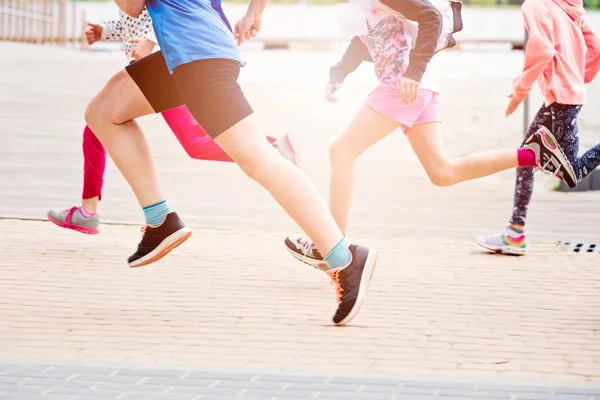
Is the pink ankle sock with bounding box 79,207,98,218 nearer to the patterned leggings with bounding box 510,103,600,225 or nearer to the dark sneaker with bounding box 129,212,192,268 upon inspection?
the dark sneaker with bounding box 129,212,192,268

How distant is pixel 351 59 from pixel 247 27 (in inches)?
27.3

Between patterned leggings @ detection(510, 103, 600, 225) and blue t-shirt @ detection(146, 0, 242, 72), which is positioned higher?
blue t-shirt @ detection(146, 0, 242, 72)

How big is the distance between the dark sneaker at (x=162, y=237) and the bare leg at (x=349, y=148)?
2.67ft

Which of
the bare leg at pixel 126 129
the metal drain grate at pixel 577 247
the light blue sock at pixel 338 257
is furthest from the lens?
the metal drain grate at pixel 577 247

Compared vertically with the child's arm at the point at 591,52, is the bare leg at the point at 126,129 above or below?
below

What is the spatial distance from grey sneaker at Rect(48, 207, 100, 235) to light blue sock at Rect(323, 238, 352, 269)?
2.27 m

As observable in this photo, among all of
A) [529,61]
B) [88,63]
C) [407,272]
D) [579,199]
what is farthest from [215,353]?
[88,63]

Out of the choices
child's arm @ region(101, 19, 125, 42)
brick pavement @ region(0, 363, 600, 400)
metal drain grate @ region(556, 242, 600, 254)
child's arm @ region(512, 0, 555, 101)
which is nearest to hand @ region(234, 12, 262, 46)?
child's arm @ region(101, 19, 125, 42)

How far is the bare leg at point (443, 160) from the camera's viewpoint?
17.9ft

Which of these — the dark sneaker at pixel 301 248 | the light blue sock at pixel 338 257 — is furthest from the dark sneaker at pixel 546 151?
the light blue sock at pixel 338 257

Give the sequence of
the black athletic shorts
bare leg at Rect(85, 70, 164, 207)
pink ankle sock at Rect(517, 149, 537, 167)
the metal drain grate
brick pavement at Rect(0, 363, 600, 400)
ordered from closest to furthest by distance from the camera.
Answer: brick pavement at Rect(0, 363, 600, 400), the black athletic shorts, bare leg at Rect(85, 70, 164, 207), pink ankle sock at Rect(517, 149, 537, 167), the metal drain grate

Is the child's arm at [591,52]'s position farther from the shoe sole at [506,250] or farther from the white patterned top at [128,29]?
the white patterned top at [128,29]

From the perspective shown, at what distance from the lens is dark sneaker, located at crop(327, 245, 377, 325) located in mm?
4363

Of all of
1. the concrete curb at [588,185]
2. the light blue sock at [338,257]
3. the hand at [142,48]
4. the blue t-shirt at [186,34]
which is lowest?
the concrete curb at [588,185]
